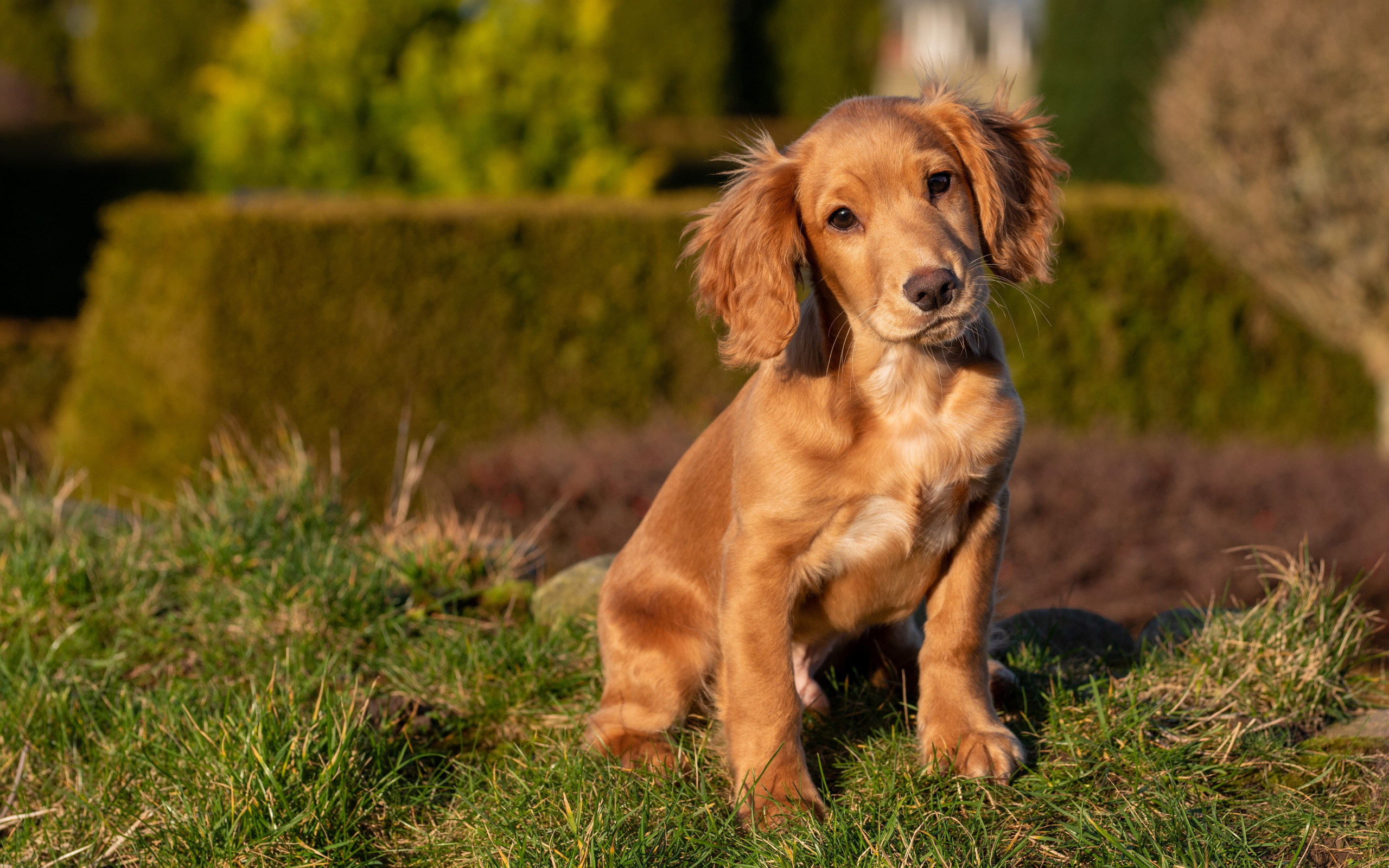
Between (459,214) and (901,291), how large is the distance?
241 inches

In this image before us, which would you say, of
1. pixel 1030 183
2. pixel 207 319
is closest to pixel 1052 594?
pixel 1030 183

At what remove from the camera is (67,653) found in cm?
387

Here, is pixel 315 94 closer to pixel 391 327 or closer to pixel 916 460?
pixel 391 327

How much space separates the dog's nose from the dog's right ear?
0.36 metres

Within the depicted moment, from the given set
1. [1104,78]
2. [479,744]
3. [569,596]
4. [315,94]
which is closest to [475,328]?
[315,94]

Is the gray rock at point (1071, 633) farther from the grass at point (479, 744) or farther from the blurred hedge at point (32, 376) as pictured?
the blurred hedge at point (32, 376)

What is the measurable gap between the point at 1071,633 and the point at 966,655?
3.53 ft

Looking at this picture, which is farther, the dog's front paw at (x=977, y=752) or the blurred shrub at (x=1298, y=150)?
the blurred shrub at (x=1298, y=150)

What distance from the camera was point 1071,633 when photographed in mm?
3816

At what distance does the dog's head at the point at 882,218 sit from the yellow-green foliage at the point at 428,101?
7.65 metres

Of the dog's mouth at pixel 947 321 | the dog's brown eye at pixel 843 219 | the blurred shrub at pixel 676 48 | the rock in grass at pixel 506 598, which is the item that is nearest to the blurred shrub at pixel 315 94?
the rock in grass at pixel 506 598

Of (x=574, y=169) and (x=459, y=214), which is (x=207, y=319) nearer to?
(x=459, y=214)

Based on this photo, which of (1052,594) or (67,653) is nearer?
(67,653)

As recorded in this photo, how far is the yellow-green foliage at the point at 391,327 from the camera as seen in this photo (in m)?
8.02
